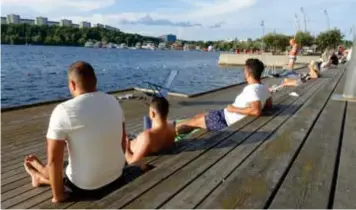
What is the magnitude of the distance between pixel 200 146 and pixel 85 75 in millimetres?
1183

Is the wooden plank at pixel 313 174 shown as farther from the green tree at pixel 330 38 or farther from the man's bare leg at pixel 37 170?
the green tree at pixel 330 38

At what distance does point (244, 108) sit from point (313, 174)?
2202mm

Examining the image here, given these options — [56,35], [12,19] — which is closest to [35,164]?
[12,19]

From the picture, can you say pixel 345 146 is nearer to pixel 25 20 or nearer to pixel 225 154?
pixel 225 154

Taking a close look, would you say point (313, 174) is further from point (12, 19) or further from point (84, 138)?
point (12, 19)

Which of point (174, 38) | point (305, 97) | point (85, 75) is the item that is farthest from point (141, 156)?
point (174, 38)

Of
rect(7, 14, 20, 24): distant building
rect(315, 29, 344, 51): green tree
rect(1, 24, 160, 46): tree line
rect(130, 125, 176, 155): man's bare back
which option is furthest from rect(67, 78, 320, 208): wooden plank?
rect(1, 24, 160, 46): tree line

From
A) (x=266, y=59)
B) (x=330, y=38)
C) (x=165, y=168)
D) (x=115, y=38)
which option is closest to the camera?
(x=165, y=168)

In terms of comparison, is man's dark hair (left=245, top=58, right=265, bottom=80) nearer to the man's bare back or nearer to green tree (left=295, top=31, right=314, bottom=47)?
the man's bare back

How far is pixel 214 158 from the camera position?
2.94m

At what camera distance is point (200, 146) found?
3289 millimetres

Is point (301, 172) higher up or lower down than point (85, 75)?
lower down

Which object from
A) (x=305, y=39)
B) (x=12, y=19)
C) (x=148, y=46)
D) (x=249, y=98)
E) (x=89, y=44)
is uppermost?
(x=12, y=19)

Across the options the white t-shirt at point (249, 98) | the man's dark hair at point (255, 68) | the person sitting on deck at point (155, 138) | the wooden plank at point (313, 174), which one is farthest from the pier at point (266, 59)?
the person sitting on deck at point (155, 138)
